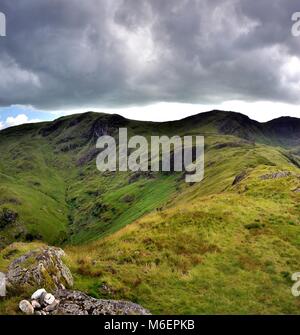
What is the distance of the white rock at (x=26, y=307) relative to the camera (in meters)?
21.9

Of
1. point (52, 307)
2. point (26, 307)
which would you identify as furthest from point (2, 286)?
point (52, 307)

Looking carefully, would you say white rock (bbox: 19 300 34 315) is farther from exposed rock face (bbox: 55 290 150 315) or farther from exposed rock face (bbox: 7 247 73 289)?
exposed rock face (bbox: 7 247 73 289)

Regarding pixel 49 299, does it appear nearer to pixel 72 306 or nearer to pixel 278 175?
pixel 72 306

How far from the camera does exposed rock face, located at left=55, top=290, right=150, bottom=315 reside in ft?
73.2

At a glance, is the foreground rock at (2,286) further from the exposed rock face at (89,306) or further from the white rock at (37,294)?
the exposed rock face at (89,306)

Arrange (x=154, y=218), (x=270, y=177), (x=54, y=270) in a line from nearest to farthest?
(x=54, y=270), (x=154, y=218), (x=270, y=177)

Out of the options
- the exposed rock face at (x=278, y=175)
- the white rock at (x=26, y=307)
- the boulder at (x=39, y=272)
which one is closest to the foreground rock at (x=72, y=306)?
the white rock at (x=26, y=307)

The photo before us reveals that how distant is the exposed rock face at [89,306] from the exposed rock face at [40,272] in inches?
50.7

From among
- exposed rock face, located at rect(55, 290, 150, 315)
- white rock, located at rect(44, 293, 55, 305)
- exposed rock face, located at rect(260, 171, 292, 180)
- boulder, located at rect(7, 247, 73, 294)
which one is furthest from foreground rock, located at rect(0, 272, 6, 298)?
exposed rock face, located at rect(260, 171, 292, 180)

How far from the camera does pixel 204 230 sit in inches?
1497
